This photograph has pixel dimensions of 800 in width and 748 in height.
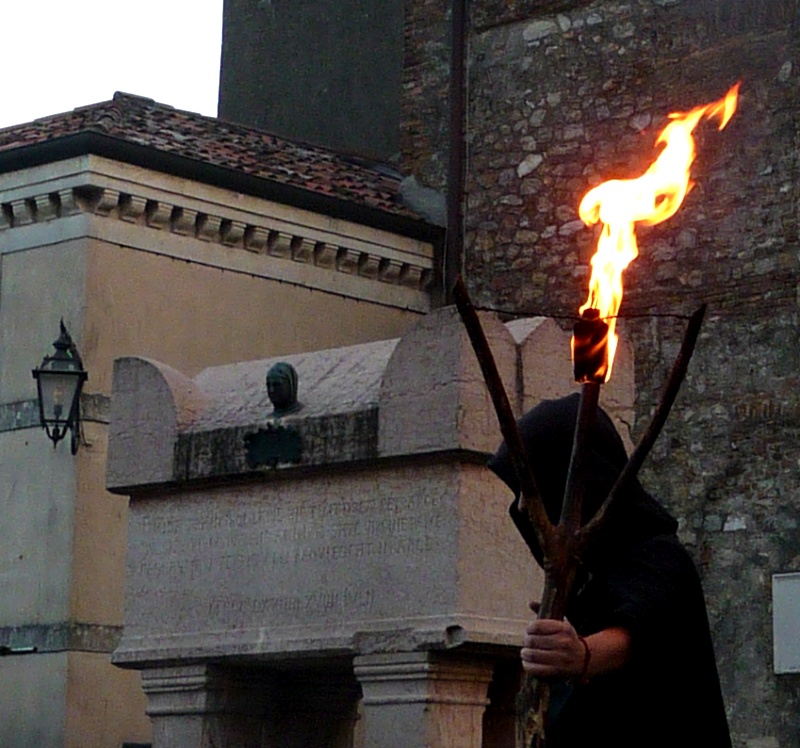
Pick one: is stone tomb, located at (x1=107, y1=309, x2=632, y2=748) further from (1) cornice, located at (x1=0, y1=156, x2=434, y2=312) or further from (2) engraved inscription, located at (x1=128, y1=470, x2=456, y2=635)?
(1) cornice, located at (x1=0, y1=156, x2=434, y2=312)

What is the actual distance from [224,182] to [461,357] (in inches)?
336

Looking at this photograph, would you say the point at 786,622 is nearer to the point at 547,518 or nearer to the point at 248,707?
the point at 248,707

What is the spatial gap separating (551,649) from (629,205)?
1.15 m

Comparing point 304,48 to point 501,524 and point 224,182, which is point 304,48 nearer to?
point 224,182

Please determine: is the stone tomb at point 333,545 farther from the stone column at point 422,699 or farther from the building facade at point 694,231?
the building facade at point 694,231

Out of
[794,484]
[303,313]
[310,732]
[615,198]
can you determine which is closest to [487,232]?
[303,313]

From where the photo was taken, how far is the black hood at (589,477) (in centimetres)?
333

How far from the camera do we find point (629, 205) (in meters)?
3.99

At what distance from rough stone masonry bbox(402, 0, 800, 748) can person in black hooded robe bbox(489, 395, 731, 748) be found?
35.5ft

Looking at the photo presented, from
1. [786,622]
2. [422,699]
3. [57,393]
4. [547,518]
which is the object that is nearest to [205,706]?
[422,699]

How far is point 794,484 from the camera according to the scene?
46.5 feet

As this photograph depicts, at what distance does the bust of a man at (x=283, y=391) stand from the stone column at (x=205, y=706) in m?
0.91

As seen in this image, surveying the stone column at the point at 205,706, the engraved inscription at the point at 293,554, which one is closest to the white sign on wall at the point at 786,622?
the stone column at the point at 205,706

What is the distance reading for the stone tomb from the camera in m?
6.82
